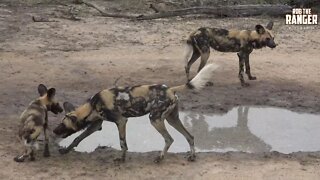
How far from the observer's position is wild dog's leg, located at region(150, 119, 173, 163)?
6352 mm

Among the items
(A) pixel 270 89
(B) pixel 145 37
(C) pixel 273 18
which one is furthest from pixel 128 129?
(C) pixel 273 18

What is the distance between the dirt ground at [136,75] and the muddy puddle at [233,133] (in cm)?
26

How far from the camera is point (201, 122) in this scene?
26.5 feet

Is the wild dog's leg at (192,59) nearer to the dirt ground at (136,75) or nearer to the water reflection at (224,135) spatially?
the dirt ground at (136,75)

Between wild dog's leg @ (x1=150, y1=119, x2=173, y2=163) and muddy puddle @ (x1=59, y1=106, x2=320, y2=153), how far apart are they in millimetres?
468

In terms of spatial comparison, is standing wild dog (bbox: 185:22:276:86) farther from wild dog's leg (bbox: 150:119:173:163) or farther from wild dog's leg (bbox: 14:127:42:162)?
wild dog's leg (bbox: 14:127:42:162)

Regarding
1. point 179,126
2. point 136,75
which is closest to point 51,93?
point 179,126

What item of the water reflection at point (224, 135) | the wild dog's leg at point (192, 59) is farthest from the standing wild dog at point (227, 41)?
the water reflection at point (224, 135)

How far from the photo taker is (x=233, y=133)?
774 cm

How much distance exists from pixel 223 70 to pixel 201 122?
2.83 metres

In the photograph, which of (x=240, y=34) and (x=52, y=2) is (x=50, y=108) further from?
(x=52, y=2)

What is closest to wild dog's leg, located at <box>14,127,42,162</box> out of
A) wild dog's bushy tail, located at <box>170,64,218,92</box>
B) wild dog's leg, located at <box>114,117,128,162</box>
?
wild dog's leg, located at <box>114,117,128,162</box>

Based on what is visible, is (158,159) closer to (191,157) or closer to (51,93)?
(191,157)

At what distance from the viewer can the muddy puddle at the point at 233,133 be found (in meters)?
7.17
